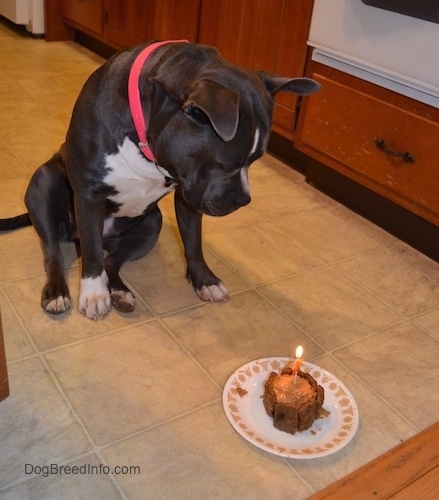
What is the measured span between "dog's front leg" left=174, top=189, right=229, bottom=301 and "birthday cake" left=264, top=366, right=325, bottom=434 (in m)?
0.46

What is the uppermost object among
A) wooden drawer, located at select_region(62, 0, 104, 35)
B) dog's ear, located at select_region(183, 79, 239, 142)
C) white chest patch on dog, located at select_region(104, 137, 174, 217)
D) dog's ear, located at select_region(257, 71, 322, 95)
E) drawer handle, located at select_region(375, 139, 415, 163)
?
dog's ear, located at select_region(183, 79, 239, 142)

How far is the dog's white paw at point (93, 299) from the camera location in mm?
1708

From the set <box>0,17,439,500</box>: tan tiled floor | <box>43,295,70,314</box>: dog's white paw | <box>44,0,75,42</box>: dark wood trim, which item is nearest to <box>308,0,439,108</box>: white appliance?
A: <box>0,17,439,500</box>: tan tiled floor

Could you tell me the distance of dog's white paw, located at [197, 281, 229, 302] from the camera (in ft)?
6.03

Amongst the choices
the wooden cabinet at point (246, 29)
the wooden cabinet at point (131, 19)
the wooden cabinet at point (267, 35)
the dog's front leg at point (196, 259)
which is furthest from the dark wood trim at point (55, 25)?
the dog's front leg at point (196, 259)

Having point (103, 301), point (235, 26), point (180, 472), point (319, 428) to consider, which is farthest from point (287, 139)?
point (180, 472)

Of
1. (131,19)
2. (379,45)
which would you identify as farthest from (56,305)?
(131,19)

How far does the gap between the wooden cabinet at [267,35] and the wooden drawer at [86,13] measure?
1.15 m

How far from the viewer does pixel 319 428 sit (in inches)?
56.0

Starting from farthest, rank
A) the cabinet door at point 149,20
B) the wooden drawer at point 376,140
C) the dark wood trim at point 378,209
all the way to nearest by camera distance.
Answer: the cabinet door at point 149,20
the dark wood trim at point 378,209
the wooden drawer at point 376,140

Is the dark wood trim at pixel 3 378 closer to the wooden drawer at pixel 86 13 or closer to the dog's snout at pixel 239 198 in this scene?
the dog's snout at pixel 239 198

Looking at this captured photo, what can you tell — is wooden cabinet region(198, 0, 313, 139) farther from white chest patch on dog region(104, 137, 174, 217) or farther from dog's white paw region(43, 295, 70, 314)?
dog's white paw region(43, 295, 70, 314)

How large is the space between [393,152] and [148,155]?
104 cm

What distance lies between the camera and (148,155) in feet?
4.86
